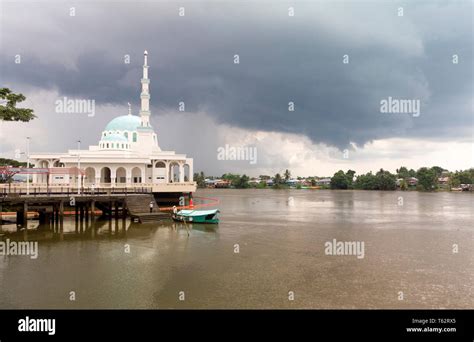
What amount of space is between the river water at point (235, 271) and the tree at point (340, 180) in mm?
135465

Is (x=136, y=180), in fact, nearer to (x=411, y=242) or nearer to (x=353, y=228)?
(x=353, y=228)

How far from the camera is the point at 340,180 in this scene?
162 m

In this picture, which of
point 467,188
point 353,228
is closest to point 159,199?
point 353,228

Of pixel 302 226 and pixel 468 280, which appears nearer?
pixel 468 280

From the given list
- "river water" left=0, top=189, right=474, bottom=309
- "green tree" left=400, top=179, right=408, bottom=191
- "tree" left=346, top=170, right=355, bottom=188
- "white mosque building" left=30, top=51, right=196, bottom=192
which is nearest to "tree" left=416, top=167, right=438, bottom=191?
"green tree" left=400, top=179, right=408, bottom=191

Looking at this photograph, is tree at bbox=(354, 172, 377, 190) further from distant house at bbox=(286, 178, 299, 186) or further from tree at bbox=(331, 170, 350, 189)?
distant house at bbox=(286, 178, 299, 186)

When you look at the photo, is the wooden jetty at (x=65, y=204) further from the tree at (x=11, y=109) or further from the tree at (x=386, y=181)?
the tree at (x=386, y=181)

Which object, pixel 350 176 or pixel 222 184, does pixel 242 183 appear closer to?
pixel 222 184

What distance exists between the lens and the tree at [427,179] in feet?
424

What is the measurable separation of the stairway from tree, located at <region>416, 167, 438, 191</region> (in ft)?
412

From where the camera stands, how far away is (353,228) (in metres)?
32.7
